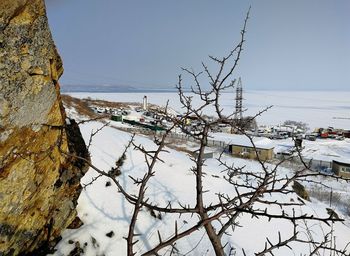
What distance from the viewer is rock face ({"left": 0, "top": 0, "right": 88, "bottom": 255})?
430 cm

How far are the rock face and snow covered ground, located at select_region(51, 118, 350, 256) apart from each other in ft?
6.89

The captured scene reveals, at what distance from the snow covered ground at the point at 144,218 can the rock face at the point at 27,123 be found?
2100mm

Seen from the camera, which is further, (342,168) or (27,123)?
(342,168)

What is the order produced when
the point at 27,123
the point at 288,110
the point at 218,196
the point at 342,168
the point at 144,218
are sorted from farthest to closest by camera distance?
the point at 288,110
the point at 342,168
the point at 144,218
the point at 27,123
the point at 218,196

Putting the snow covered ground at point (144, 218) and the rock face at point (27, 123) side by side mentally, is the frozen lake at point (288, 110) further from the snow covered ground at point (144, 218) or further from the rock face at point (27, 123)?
the rock face at point (27, 123)

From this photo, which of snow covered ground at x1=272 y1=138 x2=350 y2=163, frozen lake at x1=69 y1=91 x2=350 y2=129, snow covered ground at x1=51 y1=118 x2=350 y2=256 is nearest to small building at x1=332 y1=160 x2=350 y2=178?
snow covered ground at x1=272 y1=138 x2=350 y2=163

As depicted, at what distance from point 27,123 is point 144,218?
5.60 metres

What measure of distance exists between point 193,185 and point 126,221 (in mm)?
4140

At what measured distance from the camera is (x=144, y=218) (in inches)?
368

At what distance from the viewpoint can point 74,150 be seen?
6.80 meters

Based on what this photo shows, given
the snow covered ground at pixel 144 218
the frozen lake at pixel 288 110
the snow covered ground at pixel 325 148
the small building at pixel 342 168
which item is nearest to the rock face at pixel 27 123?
the snow covered ground at pixel 144 218

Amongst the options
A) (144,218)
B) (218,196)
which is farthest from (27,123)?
(144,218)

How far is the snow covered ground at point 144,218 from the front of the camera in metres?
7.99

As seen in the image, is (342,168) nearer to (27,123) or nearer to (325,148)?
(325,148)
